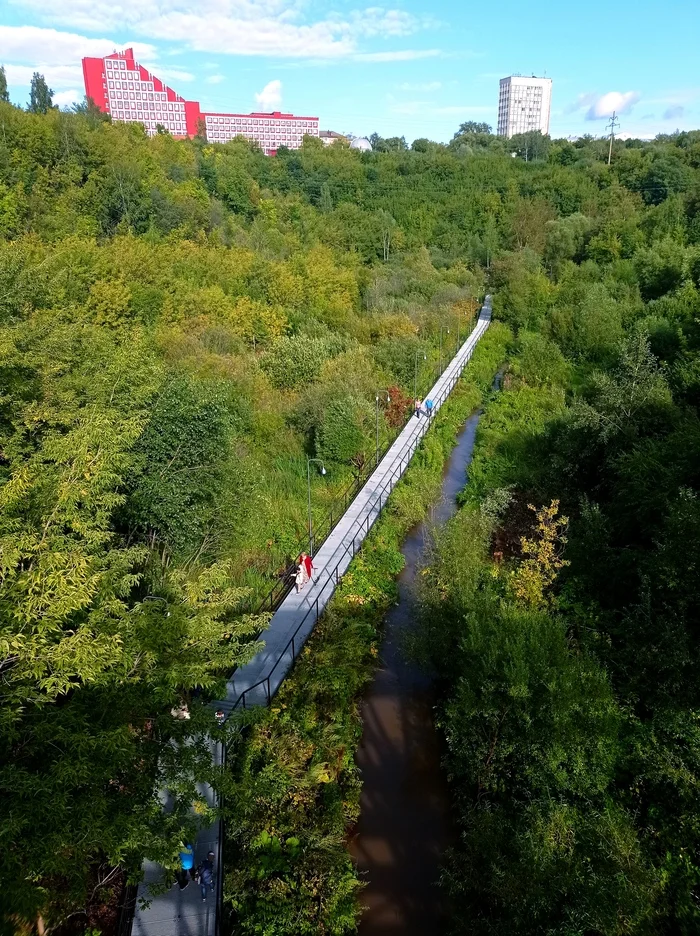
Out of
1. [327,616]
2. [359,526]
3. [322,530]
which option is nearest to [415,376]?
[359,526]

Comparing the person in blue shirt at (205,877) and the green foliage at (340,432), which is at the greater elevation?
the green foliage at (340,432)

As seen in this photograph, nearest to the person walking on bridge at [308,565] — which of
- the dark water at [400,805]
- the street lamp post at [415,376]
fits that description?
the dark water at [400,805]

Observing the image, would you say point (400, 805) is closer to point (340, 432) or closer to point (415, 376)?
point (340, 432)

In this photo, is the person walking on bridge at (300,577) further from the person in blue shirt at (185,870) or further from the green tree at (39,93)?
the green tree at (39,93)

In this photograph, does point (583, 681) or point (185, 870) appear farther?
point (583, 681)

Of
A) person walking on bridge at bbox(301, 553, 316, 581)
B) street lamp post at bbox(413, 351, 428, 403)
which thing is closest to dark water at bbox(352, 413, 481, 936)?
person walking on bridge at bbox(301, 553, 316, 581)

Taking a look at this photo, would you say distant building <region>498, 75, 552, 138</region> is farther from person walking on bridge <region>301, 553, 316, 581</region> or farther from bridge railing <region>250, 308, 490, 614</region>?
person walking on bridge <region>301, 553, 316, 581</region>
